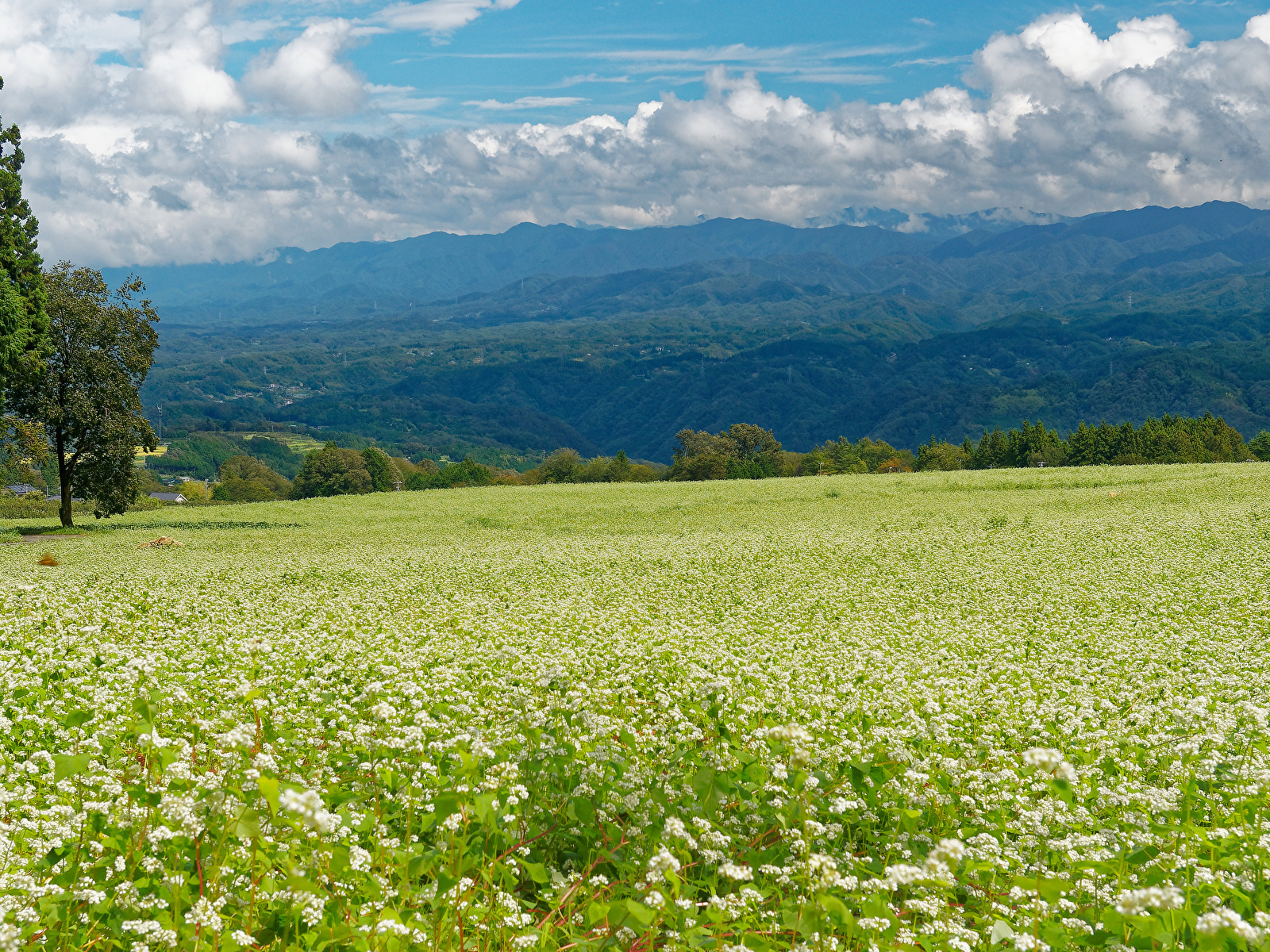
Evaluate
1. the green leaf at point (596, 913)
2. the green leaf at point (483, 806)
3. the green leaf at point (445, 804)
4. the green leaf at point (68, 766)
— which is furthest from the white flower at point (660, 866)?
the green leaf at point (68, 766)

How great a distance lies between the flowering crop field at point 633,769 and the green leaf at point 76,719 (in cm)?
6

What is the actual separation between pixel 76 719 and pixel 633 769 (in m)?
5.49

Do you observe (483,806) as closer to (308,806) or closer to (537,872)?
(537,872)

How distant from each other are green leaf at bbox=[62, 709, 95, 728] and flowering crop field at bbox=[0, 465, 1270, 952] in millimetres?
60

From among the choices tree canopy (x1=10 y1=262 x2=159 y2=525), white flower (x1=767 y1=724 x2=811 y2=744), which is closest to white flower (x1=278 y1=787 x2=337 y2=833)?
white flower (x1=767 y1=724 x2=811 y2=744)

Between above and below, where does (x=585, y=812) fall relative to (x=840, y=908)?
below

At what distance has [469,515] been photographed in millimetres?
54750

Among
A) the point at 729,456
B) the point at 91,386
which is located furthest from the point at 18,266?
the point at 729,456

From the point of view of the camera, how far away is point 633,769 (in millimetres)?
7969

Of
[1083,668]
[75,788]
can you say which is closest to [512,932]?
[75,788]

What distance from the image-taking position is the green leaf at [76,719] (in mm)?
7841

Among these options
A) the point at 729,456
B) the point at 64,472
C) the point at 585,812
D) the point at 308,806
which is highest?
the point at 308,806

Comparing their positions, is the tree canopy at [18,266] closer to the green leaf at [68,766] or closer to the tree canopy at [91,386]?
the tree canopy at [91,386]

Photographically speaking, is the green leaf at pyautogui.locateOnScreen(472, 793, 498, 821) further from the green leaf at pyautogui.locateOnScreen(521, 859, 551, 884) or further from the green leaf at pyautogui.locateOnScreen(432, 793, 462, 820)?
the green leaf at pyautogui.locateOnScreen(521, 859, 551, 884)
